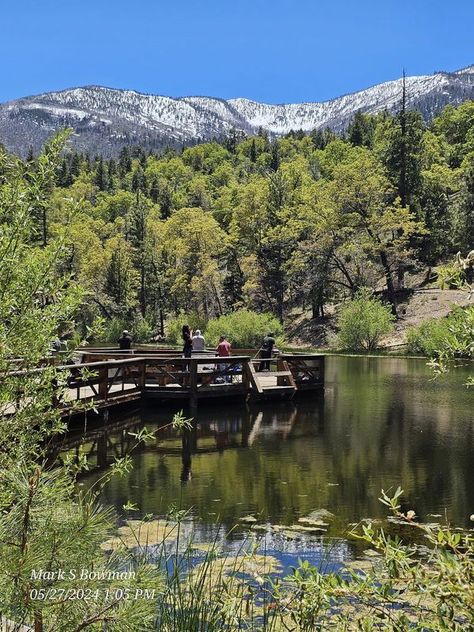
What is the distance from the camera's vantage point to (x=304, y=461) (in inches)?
510

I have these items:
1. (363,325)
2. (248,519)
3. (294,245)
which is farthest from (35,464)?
(294,245)

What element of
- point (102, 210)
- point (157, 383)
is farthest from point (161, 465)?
point (102, 210)

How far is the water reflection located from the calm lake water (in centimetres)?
2

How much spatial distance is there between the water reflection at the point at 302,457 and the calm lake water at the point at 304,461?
0.8 inches

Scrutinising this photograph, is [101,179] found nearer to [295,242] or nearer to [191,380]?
[295,242]

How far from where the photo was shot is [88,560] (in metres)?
2.61

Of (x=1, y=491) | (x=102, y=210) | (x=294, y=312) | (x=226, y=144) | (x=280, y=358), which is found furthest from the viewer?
(x=226, y=144)

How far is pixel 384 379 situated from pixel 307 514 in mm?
18898

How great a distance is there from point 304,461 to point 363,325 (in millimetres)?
31718

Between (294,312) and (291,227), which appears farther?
(294,312)

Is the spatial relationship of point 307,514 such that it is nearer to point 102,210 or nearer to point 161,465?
point 161,465

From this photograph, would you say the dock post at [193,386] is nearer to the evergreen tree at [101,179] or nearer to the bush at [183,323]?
the bush at [183,323]

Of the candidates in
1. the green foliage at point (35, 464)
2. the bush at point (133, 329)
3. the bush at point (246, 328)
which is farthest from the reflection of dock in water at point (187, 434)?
the bush at point (133, 329)

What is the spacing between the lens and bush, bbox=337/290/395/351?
143 feet
